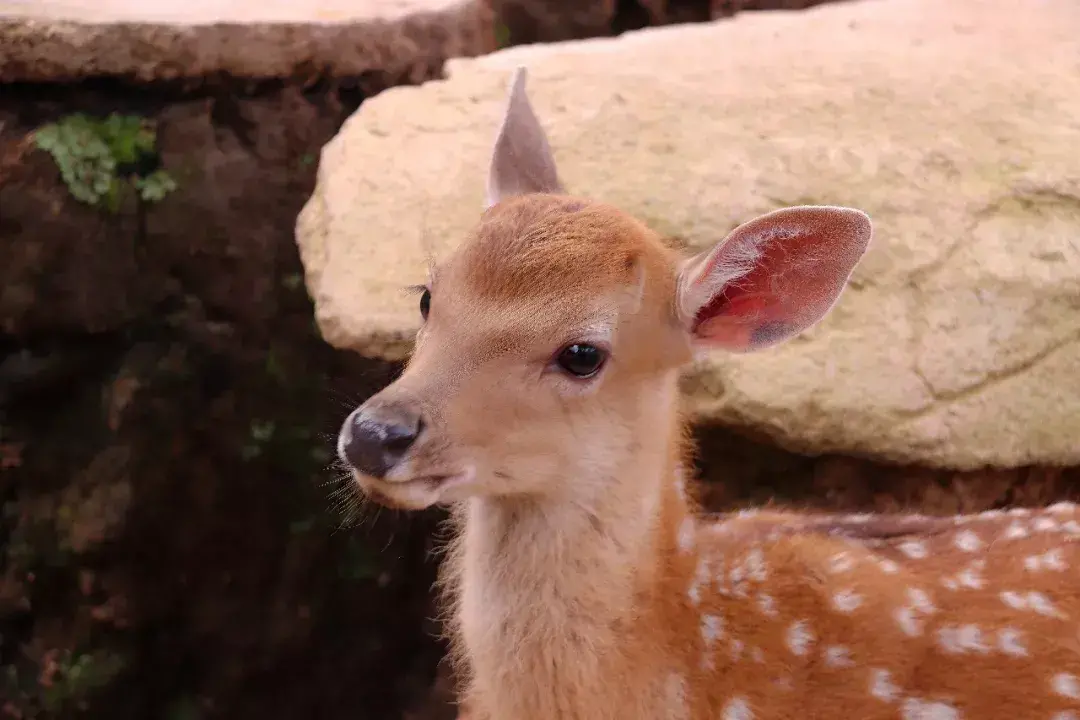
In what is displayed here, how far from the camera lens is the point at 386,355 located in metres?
2.20

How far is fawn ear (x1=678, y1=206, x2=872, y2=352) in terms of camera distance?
1409 millimetres

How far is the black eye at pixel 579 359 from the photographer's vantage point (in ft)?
4.63

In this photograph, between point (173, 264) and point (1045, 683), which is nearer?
point (1045, 683)

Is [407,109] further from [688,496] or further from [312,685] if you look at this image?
[312,685]

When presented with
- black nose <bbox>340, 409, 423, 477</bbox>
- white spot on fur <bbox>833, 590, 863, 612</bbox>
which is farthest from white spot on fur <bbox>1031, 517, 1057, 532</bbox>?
black nose <bbox>340, 409, 423, 477</bbox>

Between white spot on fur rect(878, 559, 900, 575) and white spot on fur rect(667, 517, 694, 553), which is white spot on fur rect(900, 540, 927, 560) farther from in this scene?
white spot on fur rect(667, 517, 694, 553)

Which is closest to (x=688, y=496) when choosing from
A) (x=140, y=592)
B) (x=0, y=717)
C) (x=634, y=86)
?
(x=634, y=86)

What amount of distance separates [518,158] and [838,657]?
100cm

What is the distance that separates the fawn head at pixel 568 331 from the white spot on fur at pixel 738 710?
0.39m

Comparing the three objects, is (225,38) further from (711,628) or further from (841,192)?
(711,628)

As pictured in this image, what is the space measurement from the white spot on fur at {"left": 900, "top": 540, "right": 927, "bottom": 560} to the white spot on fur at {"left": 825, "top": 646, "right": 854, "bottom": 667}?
9.9 inches

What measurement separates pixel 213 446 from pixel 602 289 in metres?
1.63

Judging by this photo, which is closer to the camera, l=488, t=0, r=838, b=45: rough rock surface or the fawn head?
the fawn head

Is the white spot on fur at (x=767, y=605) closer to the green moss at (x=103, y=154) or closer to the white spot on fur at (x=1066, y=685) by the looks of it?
the white spot on fur at (x=1066, y=685)
